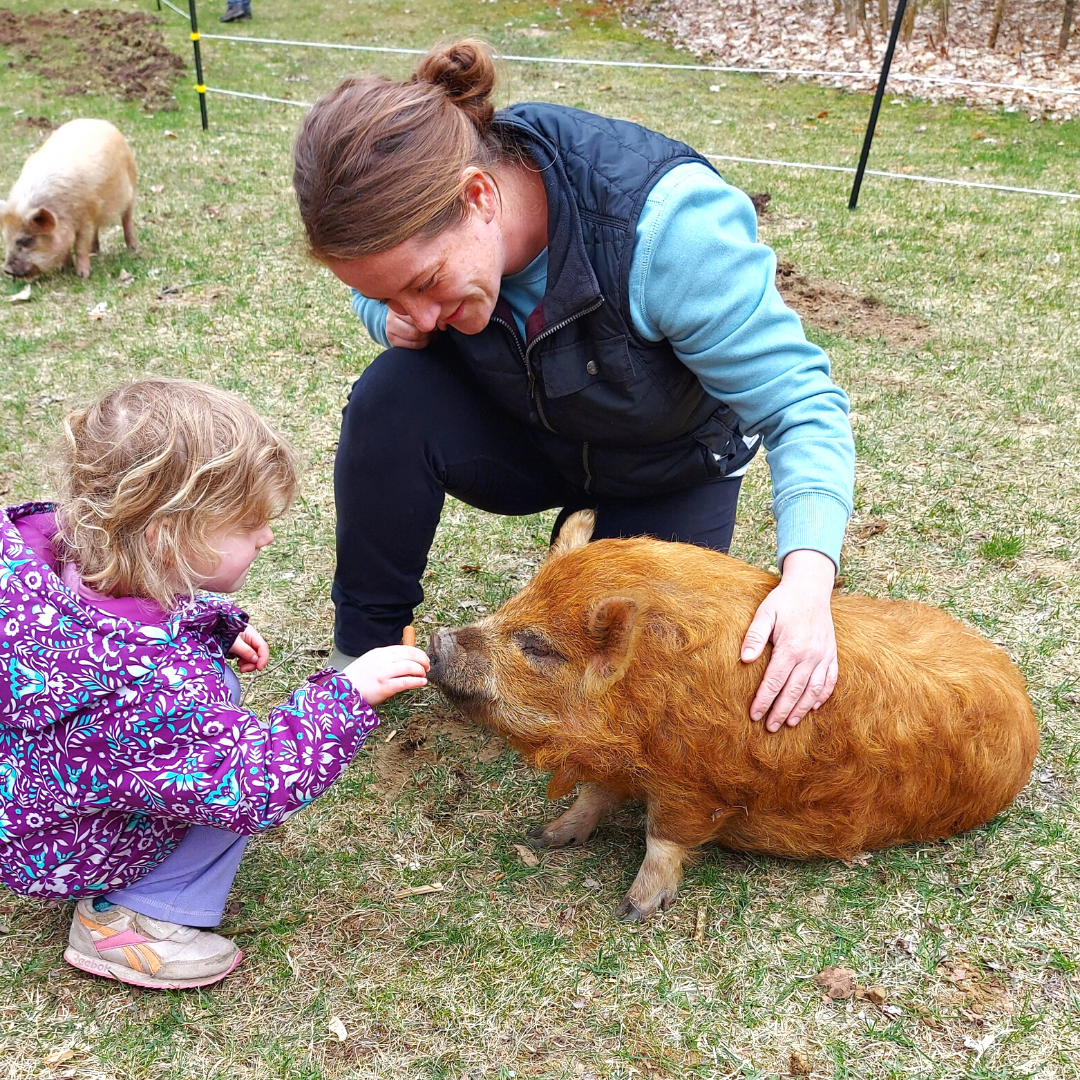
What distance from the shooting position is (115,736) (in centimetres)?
197

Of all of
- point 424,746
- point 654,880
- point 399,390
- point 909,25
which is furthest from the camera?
point 909,25

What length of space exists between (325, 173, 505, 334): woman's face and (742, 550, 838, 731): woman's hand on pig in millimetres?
937

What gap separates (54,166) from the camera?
22.5 ft

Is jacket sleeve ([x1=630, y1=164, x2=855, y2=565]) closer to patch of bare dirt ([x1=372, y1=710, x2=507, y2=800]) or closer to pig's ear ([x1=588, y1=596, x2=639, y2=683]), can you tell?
pig's ear ([x1=588, y1=596, x2=639, y2=683])

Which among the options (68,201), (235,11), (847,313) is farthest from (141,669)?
(235,11)

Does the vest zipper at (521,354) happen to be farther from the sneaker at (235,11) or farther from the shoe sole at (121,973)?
the sneaker at (235,11)

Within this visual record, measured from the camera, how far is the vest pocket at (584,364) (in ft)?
8.45

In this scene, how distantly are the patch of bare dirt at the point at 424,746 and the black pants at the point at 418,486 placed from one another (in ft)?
0.95

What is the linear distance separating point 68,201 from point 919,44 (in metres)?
11.3

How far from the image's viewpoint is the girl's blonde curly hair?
1995 millimetres

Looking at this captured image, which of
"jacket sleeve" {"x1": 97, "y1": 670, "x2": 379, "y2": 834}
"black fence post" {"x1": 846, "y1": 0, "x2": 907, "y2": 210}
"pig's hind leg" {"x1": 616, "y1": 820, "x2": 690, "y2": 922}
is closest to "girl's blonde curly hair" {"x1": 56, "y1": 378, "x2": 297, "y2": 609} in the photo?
"jacket sleeve" {"x1": 97, "y1": 670, "x2": 379, "y2": 834}

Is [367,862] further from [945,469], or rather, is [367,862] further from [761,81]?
[761,81]

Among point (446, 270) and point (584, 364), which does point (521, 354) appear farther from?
point (446, 270)

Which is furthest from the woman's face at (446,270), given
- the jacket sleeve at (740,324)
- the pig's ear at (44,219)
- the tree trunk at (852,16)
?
the tree trunk at (852,16)
